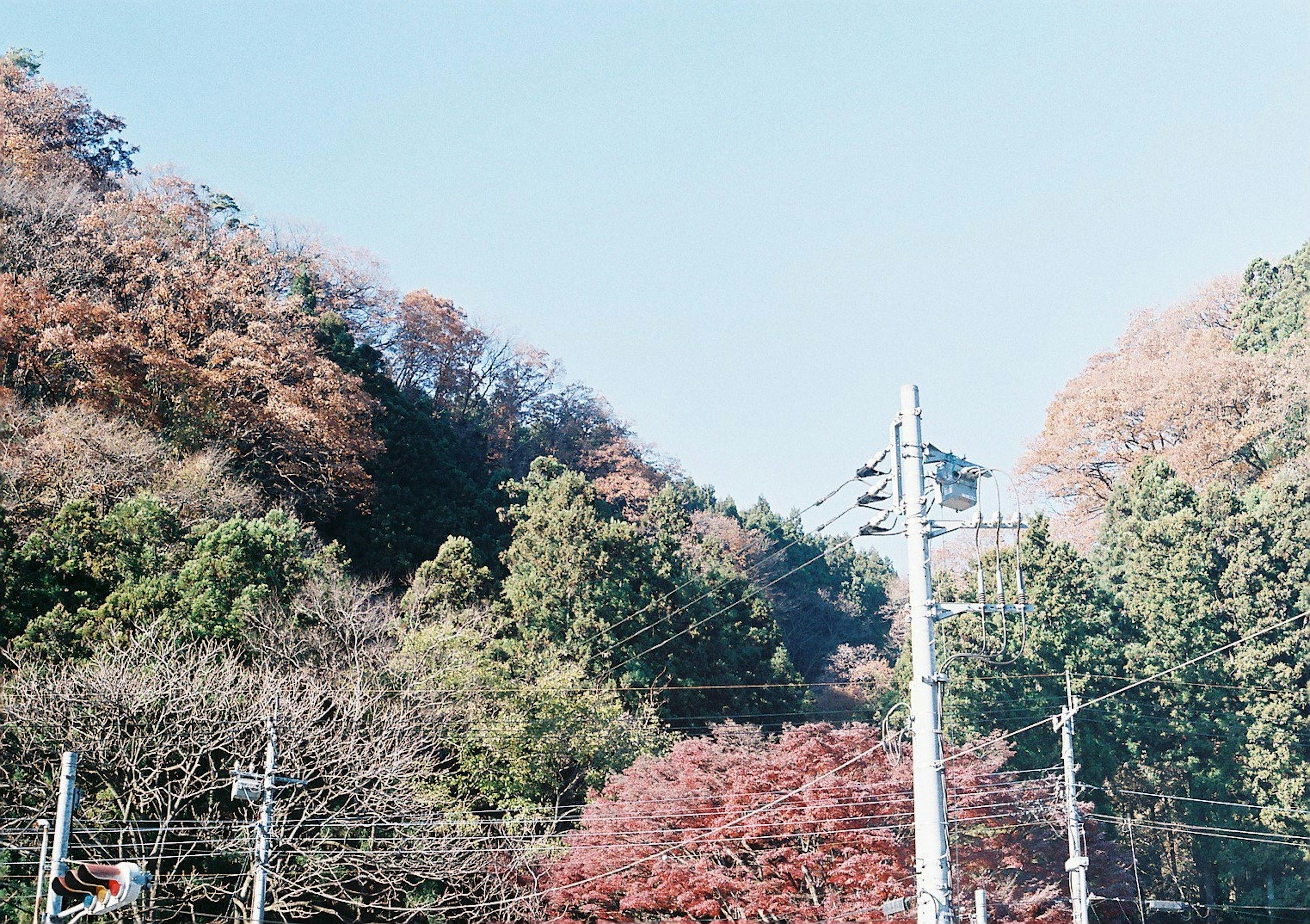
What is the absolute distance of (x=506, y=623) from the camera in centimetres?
2700

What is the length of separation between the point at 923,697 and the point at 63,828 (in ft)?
23.4

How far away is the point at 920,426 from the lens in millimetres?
9508

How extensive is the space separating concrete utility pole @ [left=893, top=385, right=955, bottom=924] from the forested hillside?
8.19 feet

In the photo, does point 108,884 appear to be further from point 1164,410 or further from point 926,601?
point 1164,410

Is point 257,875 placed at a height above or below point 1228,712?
below

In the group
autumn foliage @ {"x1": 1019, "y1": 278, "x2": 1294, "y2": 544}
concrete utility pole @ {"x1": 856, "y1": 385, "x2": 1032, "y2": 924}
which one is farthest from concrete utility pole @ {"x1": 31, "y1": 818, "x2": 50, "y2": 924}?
autumn foliage @ {"x1": 1019, "y1": 278, "x2": 1294, "y2": 544}

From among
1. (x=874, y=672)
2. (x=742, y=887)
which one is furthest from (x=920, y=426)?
(x=874, y=672)

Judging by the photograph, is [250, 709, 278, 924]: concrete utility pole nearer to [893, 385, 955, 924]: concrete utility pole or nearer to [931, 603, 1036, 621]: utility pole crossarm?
[893, 385, 955, 924]: concrete utility pole

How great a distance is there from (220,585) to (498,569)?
429 inches

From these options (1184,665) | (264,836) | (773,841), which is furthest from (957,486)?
(1184,665)

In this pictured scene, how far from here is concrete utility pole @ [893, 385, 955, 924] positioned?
8.45m

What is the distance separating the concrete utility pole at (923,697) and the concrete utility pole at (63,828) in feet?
20.8

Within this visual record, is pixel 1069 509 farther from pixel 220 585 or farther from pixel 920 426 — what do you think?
Result: pixel 920 426

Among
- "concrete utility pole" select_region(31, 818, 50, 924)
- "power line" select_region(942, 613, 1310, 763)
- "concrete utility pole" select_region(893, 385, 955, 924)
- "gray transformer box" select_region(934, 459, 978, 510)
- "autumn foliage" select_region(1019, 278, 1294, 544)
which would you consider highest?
"autumn foliage" select_region(1019, 278, 1294, 544)
